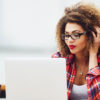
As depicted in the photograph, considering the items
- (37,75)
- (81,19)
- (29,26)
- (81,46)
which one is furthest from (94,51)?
(29,26)

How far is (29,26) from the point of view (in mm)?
2213

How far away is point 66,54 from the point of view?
165 cm

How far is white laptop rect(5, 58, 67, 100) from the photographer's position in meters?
1.06

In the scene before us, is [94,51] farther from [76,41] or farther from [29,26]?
[29,26]

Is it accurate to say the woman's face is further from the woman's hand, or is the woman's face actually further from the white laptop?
the white laptop

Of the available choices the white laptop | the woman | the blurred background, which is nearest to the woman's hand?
the woman

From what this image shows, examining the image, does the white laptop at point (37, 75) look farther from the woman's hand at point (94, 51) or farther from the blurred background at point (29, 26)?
the blurred background at point (29, 26)

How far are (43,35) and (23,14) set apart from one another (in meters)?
0.29

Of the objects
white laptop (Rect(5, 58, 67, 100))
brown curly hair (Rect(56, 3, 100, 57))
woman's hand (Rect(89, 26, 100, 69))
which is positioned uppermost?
brown curly hair (Rect(56, 3, 100, 57))

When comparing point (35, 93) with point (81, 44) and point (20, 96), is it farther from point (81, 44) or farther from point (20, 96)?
point (81, 44)

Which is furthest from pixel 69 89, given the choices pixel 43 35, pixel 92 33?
pixel 43 35

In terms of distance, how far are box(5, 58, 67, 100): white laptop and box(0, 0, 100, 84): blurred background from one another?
114cm

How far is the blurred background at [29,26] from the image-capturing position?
7.20 feet

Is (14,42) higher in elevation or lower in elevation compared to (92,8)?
lower
